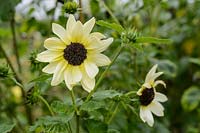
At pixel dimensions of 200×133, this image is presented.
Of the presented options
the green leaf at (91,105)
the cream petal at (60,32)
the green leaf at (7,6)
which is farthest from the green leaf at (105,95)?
the green leaf at (7,6)

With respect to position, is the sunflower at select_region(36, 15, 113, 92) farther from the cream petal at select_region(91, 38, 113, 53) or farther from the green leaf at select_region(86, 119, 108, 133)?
the green leaf at select_region(86, 119, 108, 133)

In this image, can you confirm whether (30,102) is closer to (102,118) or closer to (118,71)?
(102,118)

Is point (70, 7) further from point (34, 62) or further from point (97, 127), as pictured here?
point (97, 127)

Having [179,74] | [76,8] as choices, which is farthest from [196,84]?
[76,8]

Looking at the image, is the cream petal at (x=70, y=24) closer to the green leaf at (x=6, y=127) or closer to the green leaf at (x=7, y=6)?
the green leaf at (x=6, y=127)

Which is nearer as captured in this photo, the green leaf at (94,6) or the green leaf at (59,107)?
the green leaf at (59,107)

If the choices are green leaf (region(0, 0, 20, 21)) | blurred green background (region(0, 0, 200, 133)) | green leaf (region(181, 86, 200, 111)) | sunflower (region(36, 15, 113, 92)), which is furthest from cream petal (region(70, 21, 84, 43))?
green leaf (region(181, 86, 200, 111))
